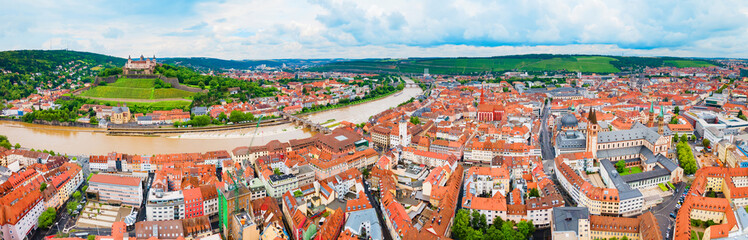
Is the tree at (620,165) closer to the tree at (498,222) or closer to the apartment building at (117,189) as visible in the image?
the tree at (498,222)

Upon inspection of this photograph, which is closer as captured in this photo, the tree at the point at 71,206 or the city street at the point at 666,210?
the city street at the point at 666,210

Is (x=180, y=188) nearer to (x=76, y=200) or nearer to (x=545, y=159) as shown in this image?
(x=76, y=200)

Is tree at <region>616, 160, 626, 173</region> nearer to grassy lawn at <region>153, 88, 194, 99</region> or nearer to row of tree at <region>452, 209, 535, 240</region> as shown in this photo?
row of tree at <region>452, 209, 535, 240</region>

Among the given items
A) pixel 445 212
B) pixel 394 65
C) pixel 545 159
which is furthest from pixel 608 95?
pixel 394 65

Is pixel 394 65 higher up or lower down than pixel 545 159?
higher up

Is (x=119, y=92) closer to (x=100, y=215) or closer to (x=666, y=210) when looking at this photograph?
(x=100, y=215)

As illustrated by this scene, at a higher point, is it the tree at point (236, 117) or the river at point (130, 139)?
the tree at point (236, 117)

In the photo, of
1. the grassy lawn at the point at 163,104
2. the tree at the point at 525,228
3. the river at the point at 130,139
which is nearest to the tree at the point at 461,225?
the tree at the point at 525,228
